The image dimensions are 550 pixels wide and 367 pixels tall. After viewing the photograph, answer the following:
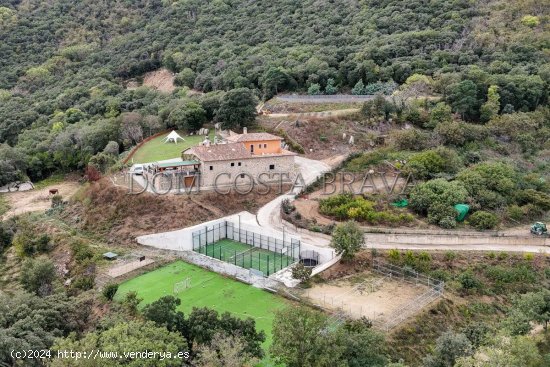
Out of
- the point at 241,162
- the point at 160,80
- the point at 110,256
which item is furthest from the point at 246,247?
the point at 160,80

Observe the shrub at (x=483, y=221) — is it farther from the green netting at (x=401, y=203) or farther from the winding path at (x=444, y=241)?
the green netting at (x=401, y=203)

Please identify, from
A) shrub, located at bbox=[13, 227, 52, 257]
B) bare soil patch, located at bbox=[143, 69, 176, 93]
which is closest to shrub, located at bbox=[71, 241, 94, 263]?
shrub, located at bbox=[13, 227, 52, 257]

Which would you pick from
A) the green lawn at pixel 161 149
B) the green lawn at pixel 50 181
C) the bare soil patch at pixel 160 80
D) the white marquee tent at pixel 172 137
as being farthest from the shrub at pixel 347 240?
the bare soil patch at pixel 160 80

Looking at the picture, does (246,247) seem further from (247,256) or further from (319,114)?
(319,114)

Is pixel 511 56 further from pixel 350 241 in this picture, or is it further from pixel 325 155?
pixel 350 241

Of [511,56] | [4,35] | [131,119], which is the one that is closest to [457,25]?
[511,56]

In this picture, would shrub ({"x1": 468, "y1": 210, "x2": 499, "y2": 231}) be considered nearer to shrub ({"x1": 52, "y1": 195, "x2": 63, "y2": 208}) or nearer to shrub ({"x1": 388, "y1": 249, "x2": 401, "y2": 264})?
shrub ({"x1": 388, "y1": 249, "x2": 401, "y2": 264})
